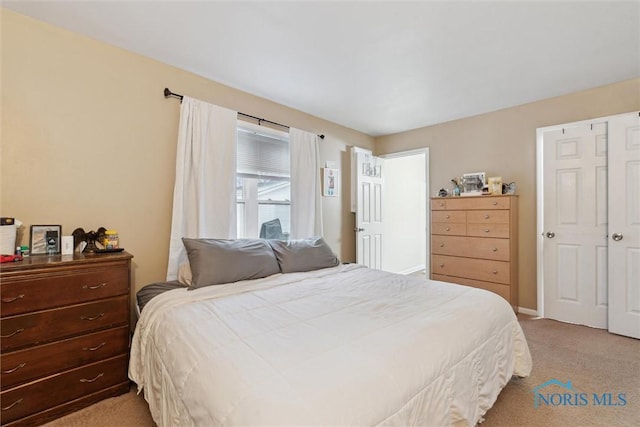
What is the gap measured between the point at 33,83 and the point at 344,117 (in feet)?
9.76

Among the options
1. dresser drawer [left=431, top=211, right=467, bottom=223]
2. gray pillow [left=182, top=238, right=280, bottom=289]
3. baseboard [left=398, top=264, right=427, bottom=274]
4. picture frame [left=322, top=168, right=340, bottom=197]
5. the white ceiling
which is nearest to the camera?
Result: the white ceiling

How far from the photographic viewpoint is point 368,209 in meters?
4.23

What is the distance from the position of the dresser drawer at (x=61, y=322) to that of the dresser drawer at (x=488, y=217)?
3.54 metres

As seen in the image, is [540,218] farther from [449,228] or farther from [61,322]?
[61,322]

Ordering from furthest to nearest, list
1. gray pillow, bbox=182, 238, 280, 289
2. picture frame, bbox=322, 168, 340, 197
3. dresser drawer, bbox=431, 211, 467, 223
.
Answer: picture frame, bbox=322, 168, 340, 197
dresser drawer, bbox=431, 211, 467, 223
gray pillow, bbox=182, 238, 280, 289

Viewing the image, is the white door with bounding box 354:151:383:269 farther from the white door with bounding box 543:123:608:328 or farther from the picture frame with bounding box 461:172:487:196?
the white door with bounding box 543:123:608:328

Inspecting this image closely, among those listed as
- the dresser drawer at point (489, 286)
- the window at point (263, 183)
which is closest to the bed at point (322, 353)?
the window at point (263, 183)

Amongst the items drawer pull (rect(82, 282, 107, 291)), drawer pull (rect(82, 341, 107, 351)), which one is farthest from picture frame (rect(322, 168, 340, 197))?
drawer pull (rect(82, 341, 107, 351))

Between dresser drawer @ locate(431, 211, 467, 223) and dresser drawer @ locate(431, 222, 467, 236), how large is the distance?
0.15 ft

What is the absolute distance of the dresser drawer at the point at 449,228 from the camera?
355 centimetres

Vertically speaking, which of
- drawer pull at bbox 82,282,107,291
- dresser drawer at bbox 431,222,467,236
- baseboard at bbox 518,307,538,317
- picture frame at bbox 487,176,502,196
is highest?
picture frame at bbox 487,176,502,196

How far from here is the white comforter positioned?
0.91m

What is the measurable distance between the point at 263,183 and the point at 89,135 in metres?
1.58

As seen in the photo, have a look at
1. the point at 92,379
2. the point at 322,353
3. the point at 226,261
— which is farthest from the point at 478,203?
the point at 92,379
